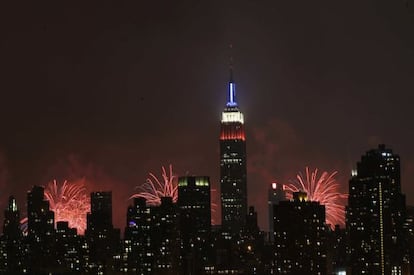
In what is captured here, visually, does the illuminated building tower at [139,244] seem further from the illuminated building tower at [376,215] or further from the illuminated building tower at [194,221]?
the illuminated building tower at [376,215]

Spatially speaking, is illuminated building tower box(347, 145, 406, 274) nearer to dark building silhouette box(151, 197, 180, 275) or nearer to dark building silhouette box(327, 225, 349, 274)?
dark building silhouette box(327, 225, 349, 274)

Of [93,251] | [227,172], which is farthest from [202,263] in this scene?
[227,172]

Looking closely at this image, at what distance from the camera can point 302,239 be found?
72.7 metres

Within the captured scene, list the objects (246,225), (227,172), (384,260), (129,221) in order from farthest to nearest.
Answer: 1. (227,172)
2. (246,225)
3. (129,221)
4. (384,260)

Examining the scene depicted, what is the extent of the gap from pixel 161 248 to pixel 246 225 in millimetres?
13873

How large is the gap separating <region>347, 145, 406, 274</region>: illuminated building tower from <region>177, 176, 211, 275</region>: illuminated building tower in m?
9.91

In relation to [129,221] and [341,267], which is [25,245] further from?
[341,267]

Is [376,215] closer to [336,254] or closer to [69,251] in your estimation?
[336,254]

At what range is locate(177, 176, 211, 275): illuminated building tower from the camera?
76750mm

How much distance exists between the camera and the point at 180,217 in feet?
261

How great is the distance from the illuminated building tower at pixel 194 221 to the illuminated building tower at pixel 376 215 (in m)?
9.91

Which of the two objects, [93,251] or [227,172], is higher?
[227,172]

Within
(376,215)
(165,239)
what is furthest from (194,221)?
(376,215)

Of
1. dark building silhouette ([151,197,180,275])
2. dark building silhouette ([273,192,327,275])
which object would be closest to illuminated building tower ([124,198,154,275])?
dark building silhouette ([151,197,180,275])
